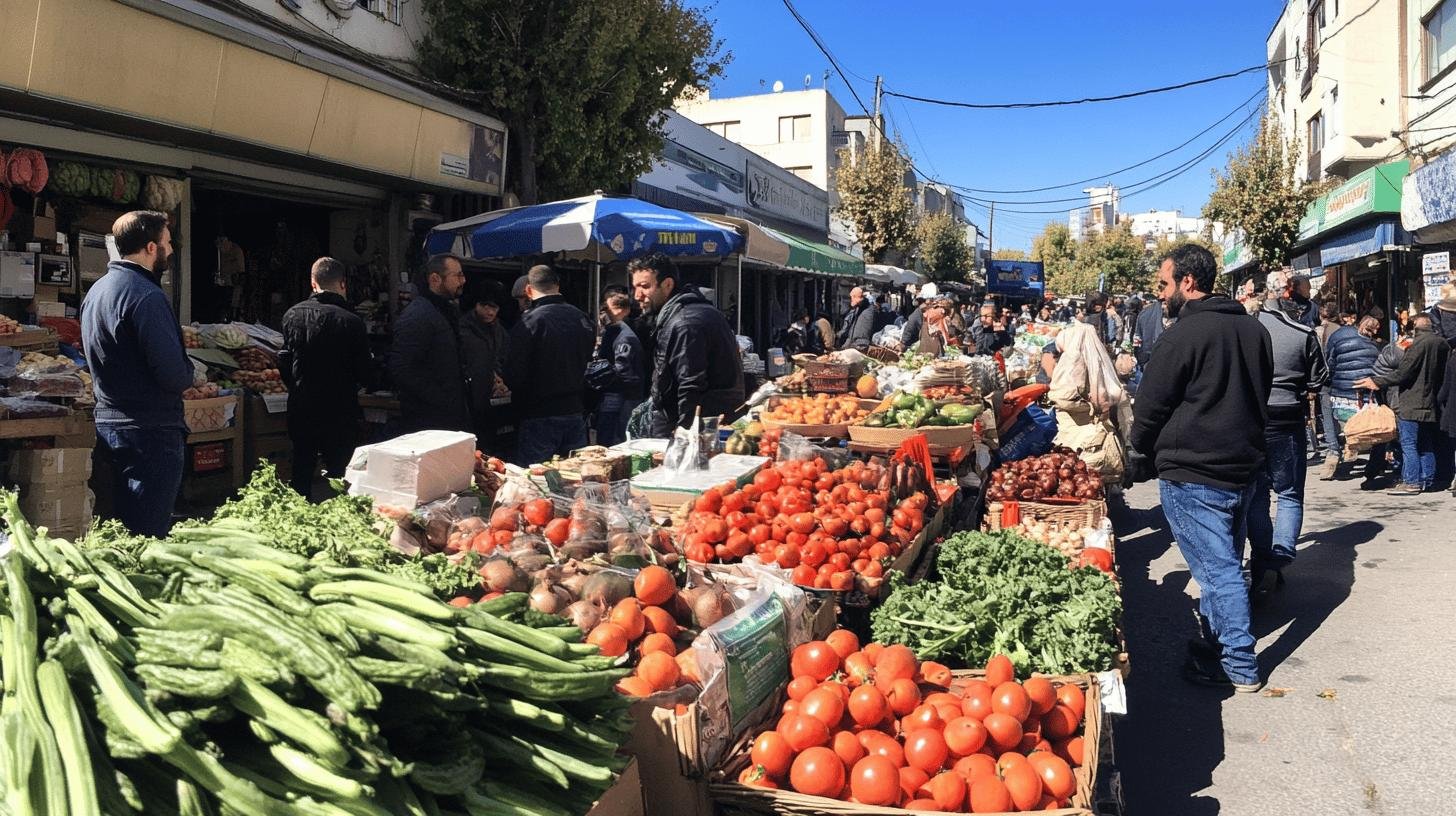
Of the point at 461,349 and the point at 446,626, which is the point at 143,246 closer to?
the point at 461,349

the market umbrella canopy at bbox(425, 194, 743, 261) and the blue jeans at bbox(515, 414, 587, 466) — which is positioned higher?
the market umbrella canopy at bbox(425, 194, 743, 261)

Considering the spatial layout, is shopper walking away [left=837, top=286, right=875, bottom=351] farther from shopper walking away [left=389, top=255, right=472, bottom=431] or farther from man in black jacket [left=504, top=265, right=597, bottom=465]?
shopper walking away [left=389, top=255, right=472, bottom=431]

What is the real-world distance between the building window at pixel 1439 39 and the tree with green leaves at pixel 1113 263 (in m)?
53.9

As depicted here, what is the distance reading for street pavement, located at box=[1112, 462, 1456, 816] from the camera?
424 cm

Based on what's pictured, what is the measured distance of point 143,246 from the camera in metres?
5.27

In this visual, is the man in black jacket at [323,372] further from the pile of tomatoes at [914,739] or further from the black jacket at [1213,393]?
the black jacket at [1213,393]

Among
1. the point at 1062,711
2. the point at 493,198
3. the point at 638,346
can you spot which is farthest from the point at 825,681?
the point at 493,198

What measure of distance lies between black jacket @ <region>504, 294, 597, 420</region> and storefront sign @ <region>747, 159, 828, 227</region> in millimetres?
18521

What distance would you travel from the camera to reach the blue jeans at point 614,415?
859 centimetres

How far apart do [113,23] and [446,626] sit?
22.6 ft

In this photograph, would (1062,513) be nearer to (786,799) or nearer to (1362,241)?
(786,799)

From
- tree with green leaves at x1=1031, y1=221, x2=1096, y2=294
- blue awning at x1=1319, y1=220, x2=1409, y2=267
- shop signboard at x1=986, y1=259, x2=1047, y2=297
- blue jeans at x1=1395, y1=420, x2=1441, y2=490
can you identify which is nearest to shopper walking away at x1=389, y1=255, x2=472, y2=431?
blue jeans at x1=1395, y1=420, x2=1441, y2=490

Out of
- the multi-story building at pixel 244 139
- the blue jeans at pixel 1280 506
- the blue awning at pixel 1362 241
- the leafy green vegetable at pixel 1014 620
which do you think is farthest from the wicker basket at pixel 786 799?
the blue awning at pixel 1362 241

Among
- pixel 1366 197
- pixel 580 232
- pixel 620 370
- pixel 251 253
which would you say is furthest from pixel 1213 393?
pixel 1366 197
